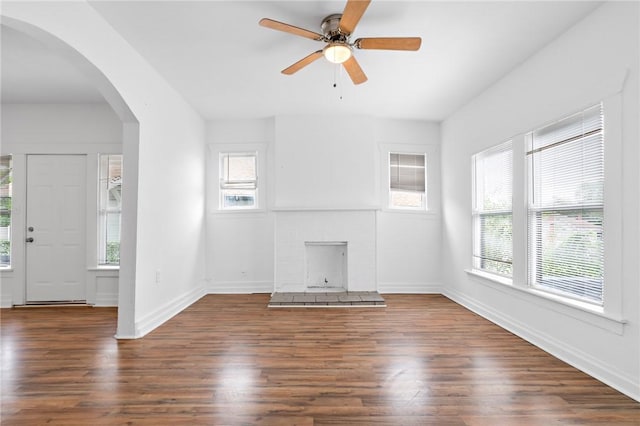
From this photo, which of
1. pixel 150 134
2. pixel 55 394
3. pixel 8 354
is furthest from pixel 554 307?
pixel 8 354

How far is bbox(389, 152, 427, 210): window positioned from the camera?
5.59 m

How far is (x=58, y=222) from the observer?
4.69m

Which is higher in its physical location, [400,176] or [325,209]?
[400,176]

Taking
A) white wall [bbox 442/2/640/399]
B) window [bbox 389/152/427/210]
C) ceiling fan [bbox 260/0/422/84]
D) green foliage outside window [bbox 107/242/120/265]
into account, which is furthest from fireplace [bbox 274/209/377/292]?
ceiling fan [bbox 260/0/422/84]

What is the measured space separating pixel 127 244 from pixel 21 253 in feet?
8.37

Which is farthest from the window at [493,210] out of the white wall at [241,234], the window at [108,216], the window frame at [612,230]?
the window at [108,216]

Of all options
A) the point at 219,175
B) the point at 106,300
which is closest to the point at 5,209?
the point at 106,300

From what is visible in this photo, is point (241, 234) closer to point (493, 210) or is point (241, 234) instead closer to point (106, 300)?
point (106, 300)

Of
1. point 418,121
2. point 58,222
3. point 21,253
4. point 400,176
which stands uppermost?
point 418,121

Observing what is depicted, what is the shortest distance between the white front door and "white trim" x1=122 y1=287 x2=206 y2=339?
1470 millimetres

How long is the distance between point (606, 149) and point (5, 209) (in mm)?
6847

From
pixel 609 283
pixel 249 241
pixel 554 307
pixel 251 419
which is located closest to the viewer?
pixel 251 419

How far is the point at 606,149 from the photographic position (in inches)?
97.3

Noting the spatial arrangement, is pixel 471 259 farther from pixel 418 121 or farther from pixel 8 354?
pixel 8 354
